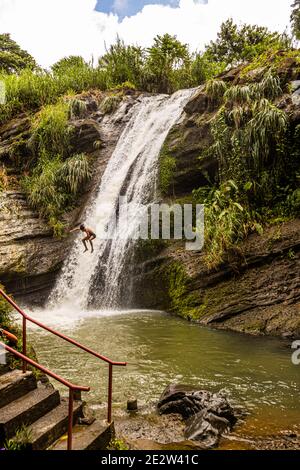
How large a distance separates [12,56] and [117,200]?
2204 centimetres

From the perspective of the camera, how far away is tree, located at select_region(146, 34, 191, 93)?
20031mm

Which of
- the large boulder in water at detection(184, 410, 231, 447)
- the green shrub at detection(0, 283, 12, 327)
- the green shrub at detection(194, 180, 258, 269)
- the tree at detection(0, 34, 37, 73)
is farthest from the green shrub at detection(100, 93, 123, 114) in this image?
the large boulder in water at detection(184, 410, 231, 447)

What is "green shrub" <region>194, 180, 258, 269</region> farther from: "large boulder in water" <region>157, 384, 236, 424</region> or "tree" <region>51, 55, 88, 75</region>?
"tree" <region>51, 55, 88, 75</region>

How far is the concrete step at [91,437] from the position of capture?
3.68m

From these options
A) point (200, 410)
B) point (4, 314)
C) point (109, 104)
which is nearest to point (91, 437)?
point (200, 410)

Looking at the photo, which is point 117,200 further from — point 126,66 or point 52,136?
point 126,66

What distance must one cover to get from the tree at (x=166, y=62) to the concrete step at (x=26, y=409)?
60.6 feet

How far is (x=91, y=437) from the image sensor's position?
3855mm

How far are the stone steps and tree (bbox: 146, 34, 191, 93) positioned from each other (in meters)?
18.4

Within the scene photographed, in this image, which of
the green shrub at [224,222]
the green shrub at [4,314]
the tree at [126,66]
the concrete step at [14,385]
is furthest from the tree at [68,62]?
the concrete step at [14,385]

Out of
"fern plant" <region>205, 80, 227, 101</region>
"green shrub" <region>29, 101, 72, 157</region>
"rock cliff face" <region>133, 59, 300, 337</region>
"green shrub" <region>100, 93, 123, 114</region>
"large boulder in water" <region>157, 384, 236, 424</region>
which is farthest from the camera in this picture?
"green shrub" <region>100, 93, 123, 114</region>

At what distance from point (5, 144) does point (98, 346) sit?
11877 millimetres

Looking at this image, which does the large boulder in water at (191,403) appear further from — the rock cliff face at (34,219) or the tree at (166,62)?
the tree at (166,62)
